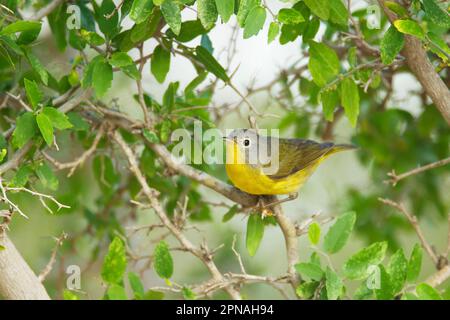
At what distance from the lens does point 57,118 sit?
2.68 meters

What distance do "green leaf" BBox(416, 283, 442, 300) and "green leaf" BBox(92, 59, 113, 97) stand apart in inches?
51.1

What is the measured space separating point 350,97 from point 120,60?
2.96 ft

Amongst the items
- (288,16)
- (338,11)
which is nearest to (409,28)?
(338,11)

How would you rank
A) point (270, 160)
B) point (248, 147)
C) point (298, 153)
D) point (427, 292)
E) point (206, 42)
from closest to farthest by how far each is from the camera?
point (427, 292) → point (206, 42) → point (248, 147) → point (270, 160) → point (298, 153)

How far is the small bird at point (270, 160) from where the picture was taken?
3510 millimetres

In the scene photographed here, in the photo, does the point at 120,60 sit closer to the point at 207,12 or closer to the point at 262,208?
the point at 207,12

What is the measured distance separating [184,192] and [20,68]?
1.17 metres

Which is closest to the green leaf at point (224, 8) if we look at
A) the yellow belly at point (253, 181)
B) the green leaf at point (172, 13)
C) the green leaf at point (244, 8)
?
the green leaf at point (244, 8)

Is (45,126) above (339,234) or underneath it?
above

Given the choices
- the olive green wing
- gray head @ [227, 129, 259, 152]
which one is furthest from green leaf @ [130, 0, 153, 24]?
the olive green wing

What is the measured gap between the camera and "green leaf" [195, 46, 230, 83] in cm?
300
